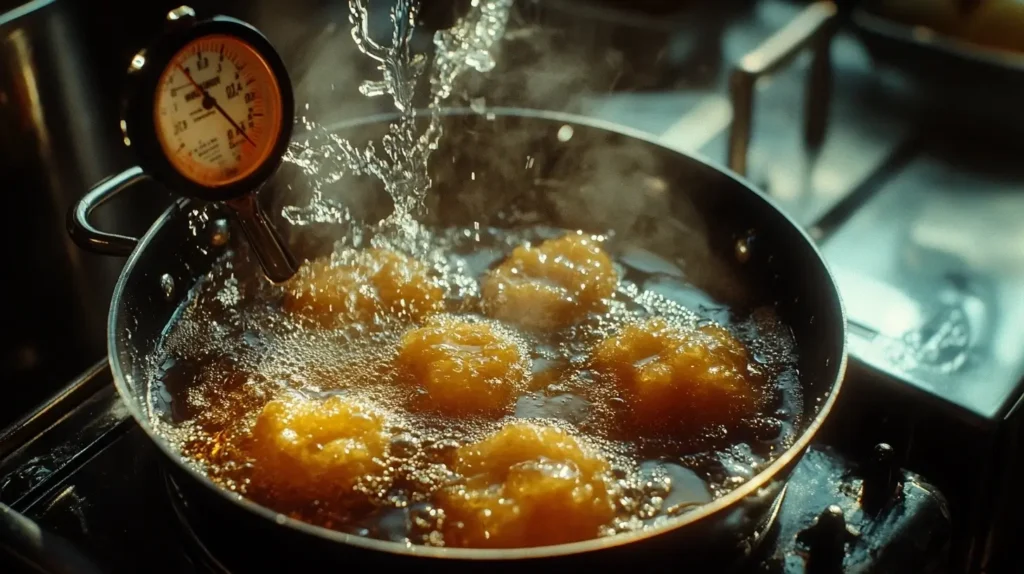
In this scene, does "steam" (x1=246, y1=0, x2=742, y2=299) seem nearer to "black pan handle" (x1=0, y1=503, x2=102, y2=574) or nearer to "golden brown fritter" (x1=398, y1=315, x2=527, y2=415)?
"golden brown fritter" (x1=398, y1=315, x2=527, y2=415)

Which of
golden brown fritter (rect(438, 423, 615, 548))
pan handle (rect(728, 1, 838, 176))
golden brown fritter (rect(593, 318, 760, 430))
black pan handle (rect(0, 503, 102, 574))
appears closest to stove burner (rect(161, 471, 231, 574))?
black pan handle (rect(0, 503, 102, 574))

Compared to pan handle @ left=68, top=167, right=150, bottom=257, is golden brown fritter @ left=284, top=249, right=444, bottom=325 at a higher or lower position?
lower

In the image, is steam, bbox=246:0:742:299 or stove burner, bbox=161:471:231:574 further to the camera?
steam, bbox=246:0:742:299

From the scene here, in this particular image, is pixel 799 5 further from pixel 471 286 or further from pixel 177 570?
pixel 177 570

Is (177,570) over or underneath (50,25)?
underneath

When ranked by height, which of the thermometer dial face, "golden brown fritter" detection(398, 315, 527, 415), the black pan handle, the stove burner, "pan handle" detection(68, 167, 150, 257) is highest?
the thermometer dial face

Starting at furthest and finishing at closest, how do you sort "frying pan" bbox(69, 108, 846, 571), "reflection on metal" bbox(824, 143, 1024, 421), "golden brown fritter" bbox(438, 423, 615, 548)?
1. "reflection on metal" bbox(824, 143, 1024, 421)
2. "golden brown fritter" bbox(438, 423, 615, 548)
3. "frying pan" bbox(69, 108, 846, 571)

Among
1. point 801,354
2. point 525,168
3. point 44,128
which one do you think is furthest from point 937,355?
point 44,128

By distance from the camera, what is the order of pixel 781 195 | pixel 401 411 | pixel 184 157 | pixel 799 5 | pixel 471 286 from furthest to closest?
pixel 799 5 → pixel 781 195 → pixel 471 286 → pixel 401 411 → pixel 184 157

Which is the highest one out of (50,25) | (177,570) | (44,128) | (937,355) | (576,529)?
(50,25)
